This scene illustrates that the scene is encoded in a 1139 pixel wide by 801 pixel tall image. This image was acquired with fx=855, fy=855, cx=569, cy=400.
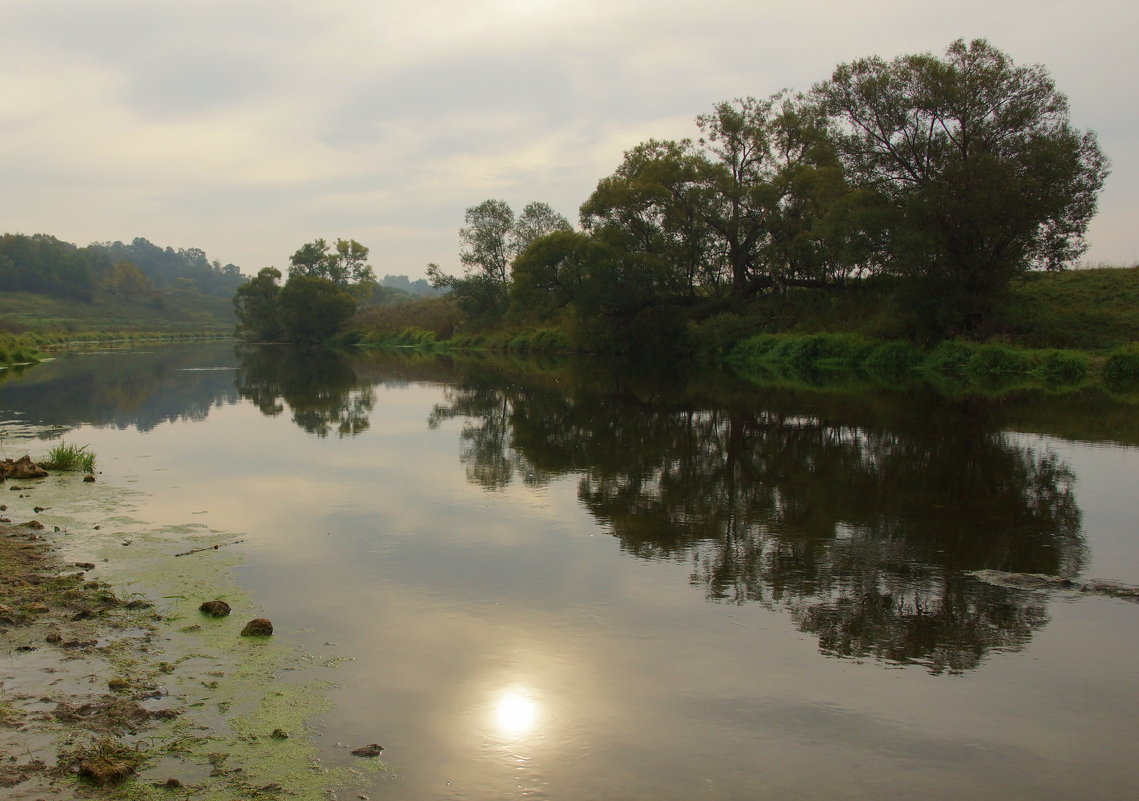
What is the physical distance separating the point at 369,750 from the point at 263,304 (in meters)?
101

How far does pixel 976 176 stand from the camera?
3353 cm

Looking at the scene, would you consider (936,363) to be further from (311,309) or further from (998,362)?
(311,309)

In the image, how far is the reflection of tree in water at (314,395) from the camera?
20.8 metres

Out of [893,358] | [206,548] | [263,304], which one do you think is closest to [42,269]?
[263,304]

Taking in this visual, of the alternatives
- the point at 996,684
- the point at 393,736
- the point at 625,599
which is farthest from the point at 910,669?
→ the point at 393,736

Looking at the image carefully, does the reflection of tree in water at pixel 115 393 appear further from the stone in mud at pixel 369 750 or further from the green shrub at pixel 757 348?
the green shrub at pixel 757 348

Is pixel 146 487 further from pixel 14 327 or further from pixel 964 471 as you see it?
pixel 14 327

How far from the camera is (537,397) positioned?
27.0m

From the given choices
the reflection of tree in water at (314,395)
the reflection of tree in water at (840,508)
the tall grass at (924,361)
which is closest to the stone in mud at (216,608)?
the reflection of tree in water at (840,508)

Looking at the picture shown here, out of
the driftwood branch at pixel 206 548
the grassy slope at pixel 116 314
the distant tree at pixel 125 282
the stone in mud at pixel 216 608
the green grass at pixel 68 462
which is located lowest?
the driftwood branch at pixel 206 548

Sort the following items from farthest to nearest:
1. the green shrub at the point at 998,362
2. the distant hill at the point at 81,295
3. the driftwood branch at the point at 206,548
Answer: the distant hill at the point at 81,295, the green shrub at the point at 998,362, the driftwood branch at the point at 206,548

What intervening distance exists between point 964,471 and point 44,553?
477 inches

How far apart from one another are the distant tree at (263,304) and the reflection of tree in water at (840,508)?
3308 inches

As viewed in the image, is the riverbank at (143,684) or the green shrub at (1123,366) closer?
the riverbank at (143,684)
